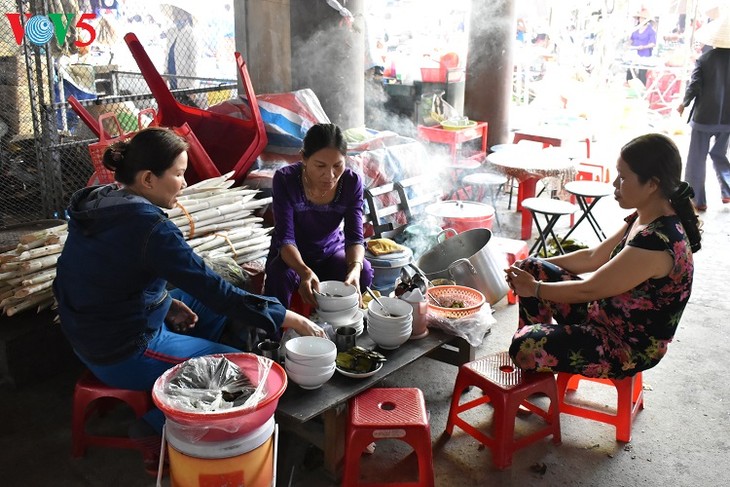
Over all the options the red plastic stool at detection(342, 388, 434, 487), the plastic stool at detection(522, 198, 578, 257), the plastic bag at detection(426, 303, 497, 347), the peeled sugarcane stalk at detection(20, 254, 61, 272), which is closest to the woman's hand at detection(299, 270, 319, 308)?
the plastic bag at detection(426, 303, 497, 347)

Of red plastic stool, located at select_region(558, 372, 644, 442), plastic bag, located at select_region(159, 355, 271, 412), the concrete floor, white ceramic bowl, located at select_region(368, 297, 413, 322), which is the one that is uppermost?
plastic bag, located at select_region(159, 355, 271, 412)

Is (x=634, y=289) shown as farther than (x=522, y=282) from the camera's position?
No

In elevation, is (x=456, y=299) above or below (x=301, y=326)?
below

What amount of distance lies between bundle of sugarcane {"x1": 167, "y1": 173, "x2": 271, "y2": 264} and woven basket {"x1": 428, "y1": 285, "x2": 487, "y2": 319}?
1.58 m

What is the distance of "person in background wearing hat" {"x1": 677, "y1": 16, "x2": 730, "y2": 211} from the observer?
26.1 ft

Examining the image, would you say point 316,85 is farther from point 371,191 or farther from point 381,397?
point 381,397

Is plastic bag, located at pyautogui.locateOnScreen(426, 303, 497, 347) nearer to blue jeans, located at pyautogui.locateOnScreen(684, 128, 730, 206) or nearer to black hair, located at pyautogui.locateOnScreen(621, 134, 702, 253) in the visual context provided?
black hair, located at pyautogui.locateOnScreen(621, 134, 702, 253)

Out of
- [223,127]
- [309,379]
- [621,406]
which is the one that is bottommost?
[621,406]

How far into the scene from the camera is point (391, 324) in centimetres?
338

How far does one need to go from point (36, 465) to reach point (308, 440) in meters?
1.43

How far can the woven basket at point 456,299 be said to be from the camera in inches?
150

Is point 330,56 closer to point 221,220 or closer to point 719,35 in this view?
point 221,220

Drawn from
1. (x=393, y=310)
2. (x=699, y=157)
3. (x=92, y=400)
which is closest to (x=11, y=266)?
(x=92, y=400)

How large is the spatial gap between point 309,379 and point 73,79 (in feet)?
27.5
